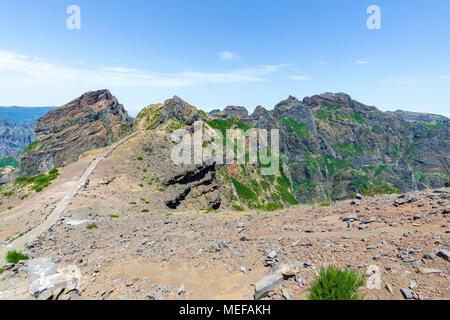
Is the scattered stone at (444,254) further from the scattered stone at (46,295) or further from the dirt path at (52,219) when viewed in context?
the dirt path at (52,219)

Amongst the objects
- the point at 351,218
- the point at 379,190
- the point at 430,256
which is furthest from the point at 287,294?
the point at 379,190

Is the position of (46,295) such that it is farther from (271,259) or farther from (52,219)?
(52,219)

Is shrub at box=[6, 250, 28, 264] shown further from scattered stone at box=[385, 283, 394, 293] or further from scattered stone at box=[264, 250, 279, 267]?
scattered stone at box=[385, 283, 394, 293]

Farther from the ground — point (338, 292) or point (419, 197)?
point (419, 197)

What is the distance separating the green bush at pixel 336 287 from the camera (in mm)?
8211

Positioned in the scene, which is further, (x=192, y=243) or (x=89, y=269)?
(x=192, y=243)

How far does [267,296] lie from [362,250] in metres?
5.53

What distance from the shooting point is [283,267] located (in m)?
11.1

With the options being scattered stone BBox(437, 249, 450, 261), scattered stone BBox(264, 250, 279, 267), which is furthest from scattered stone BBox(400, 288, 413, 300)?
scattered stone BBox(264, 250, 279, 267)

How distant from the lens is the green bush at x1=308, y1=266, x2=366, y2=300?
8.21 m

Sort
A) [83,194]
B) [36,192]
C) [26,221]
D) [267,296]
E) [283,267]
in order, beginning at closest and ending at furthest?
[267,296]
[283,267]
[26,221]
[83,194]
[36,192]
